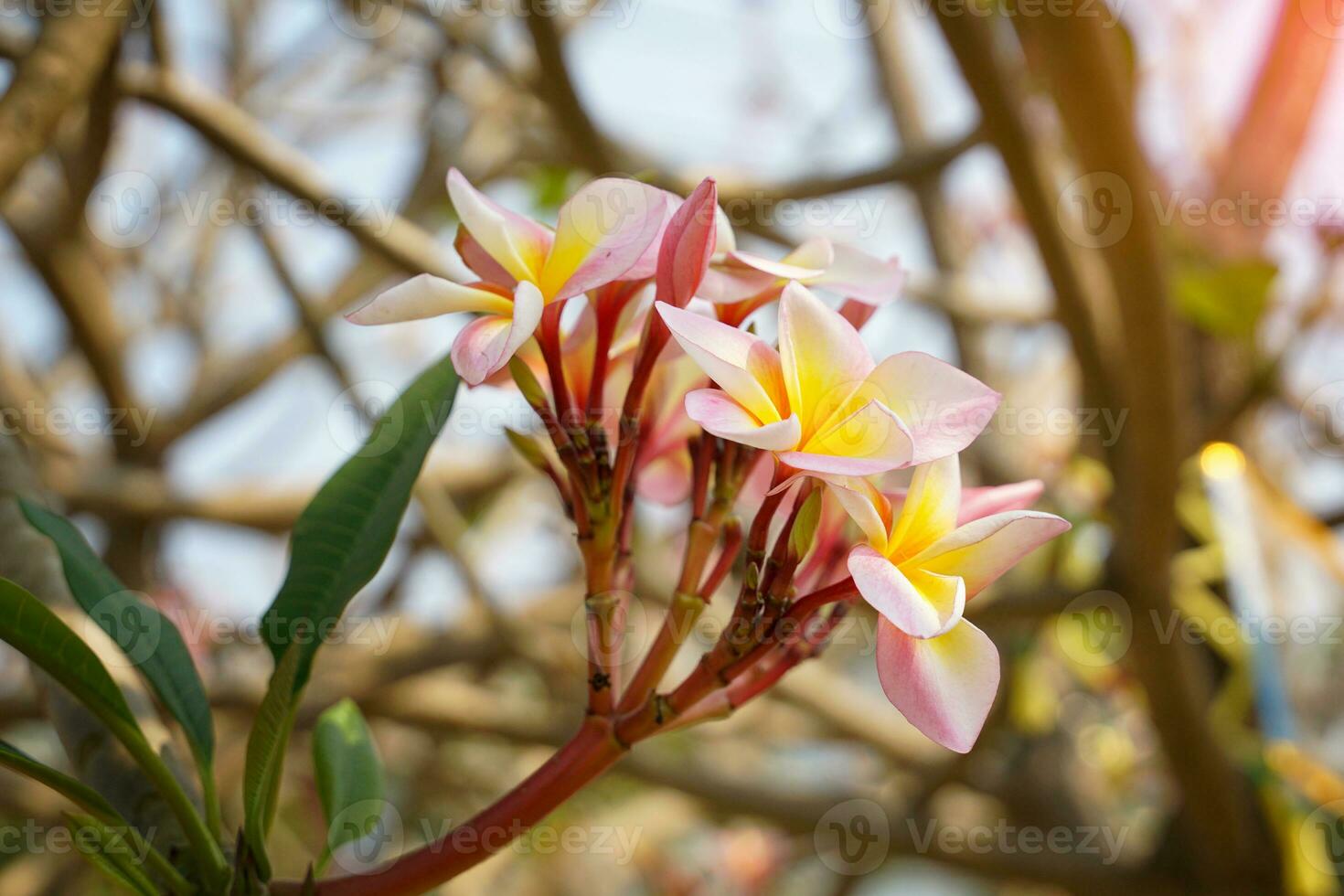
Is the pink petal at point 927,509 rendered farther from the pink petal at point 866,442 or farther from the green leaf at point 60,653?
the green leaf at point 60,653

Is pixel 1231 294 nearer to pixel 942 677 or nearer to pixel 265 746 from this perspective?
pixel 942 677

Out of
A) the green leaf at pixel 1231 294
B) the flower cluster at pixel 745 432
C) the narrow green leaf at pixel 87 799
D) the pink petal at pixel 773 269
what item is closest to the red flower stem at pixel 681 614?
the flower cluster at pixel 745 432

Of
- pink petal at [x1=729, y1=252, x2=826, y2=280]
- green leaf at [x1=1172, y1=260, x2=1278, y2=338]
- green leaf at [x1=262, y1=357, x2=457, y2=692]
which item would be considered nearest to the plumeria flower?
pink petal at [x1=729, y1=252, x2=826, y2=280]

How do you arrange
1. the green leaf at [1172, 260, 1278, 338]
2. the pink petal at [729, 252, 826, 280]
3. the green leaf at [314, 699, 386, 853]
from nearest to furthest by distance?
the pink petal at [729, 252, 826, 280]
the green leaf at [314, 699, 386, 853]
the green leaf at [1172, 260, 1278, 338]

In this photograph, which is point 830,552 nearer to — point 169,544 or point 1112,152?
point 1112,152

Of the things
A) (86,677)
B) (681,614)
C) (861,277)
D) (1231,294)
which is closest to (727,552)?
(681,614)

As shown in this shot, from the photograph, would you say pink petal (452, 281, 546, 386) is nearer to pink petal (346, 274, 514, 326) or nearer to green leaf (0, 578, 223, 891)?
pink petal (346, 274, 514, 326)
